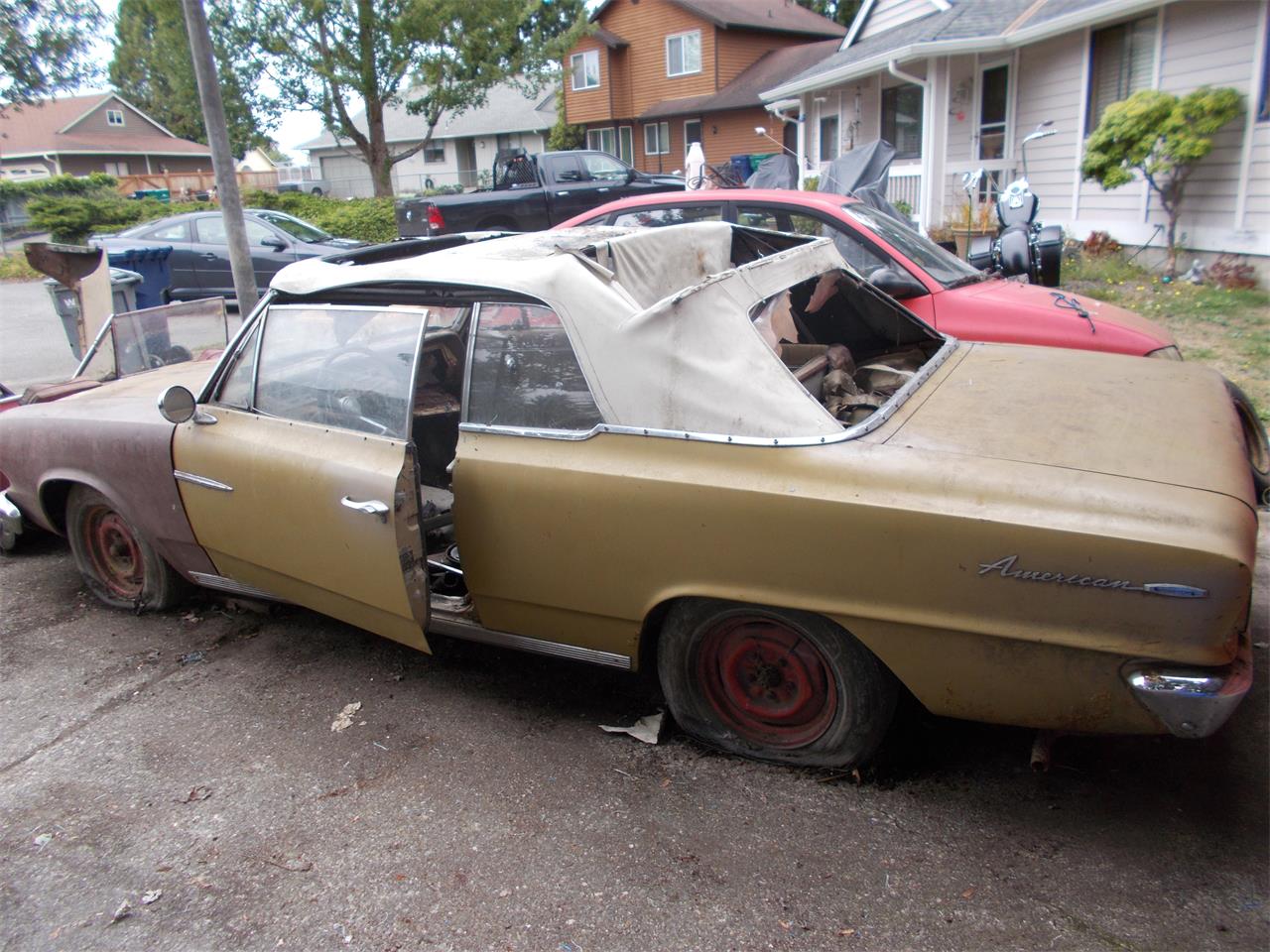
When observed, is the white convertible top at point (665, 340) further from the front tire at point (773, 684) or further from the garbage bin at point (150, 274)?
the garbage bin at point (150, 274)

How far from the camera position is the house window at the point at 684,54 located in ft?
101

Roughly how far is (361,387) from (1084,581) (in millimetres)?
2460

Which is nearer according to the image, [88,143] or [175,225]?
[175,225]

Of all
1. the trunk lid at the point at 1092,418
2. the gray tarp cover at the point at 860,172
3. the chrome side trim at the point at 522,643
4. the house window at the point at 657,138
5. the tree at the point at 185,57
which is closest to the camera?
the trunk lid at the point at 1092,418

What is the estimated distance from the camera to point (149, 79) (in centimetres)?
5731

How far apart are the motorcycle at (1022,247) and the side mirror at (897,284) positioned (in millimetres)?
1815

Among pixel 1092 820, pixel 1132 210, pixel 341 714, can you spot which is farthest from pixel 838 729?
pixel 1132 210

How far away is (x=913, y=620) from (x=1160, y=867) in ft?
3.03

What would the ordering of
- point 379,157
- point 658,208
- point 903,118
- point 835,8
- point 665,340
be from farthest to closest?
1. point 835,8
2. point 379,157
3. point 903,118
4. point 658,208
5. point 665,340

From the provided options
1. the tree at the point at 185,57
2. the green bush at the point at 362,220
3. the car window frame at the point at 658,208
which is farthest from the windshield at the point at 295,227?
the car window frame at the point at 658,208

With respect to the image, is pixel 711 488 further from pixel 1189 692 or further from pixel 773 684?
pixel 1189 692

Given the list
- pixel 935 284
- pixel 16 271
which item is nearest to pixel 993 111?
pixel 935 284

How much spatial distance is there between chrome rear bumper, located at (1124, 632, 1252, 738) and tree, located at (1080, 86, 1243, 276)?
9.49 metres

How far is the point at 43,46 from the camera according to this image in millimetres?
12594
